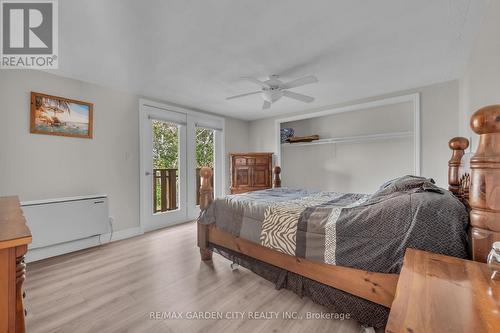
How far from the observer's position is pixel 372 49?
2199mm

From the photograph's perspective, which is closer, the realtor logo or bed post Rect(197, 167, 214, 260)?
the realtor logo

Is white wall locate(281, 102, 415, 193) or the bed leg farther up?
white wall locate(281, 102, 415, 193)

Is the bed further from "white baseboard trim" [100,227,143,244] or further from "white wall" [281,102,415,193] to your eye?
"white wall" [281,102,415,193]

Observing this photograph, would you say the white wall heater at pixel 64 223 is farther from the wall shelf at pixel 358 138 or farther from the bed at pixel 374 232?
the wall shelf at pixel 358 138

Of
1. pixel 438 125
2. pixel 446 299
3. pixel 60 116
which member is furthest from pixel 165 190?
pixel 438 125

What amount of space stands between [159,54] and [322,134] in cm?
363

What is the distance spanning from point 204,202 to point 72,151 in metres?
1.96

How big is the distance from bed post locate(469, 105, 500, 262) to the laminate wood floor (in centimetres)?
108

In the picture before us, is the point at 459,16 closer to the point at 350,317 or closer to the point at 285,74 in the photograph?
the point at 285,74

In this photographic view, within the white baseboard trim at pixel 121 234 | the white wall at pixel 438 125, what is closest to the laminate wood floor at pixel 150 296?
the white baseboard trim at pixel 121 234

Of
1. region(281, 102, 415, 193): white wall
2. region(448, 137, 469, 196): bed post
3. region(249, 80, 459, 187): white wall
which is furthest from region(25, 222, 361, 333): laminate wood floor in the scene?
region(281, 102, 415, 193): white wall

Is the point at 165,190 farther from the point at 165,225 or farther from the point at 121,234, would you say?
the point at 121,234

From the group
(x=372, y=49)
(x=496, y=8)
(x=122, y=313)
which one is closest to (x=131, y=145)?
(x=122, y=313)

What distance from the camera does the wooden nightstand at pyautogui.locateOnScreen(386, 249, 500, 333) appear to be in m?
0.50
